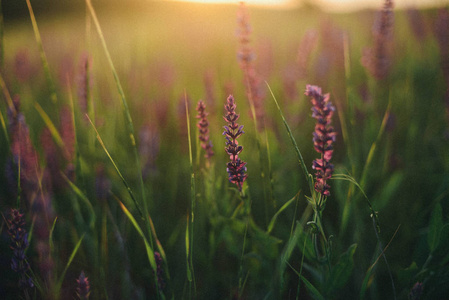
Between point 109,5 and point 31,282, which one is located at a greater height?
point 109,5

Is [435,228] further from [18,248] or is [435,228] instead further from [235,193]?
[18,248]

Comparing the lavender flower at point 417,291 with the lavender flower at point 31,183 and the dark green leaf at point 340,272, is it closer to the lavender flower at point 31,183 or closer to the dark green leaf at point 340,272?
the dark green leaf at point 340,272

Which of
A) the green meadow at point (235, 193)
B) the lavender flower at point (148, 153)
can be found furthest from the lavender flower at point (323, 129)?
the lavender flower at point (148, 153)

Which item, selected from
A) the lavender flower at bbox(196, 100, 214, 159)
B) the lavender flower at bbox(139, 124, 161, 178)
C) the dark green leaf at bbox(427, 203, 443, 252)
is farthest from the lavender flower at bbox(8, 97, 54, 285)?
the dark green leaf at bbox(427, 203, 443, 252)

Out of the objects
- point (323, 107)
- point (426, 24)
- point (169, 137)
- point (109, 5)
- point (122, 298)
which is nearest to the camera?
point (323, 107)

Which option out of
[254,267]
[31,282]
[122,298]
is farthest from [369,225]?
[31,282]

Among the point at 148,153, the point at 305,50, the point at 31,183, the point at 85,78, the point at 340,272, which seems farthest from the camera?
the point at 305,50

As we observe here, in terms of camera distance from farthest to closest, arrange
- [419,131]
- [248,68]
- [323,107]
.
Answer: [419,131]
[248,68]
[323,107]

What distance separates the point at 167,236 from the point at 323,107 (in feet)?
3.73

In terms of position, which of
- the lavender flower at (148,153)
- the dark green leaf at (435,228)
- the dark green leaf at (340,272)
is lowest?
the dark green leaf at (340,272)

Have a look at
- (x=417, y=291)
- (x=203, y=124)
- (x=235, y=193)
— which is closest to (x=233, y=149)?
(x=203, y=124)

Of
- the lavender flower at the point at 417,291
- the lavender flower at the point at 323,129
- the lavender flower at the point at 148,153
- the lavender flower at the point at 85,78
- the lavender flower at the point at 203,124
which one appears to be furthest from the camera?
the lavender flower at the point at 148,153

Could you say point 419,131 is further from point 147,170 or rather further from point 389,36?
point 147,170

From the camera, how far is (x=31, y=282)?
1.09 metres
